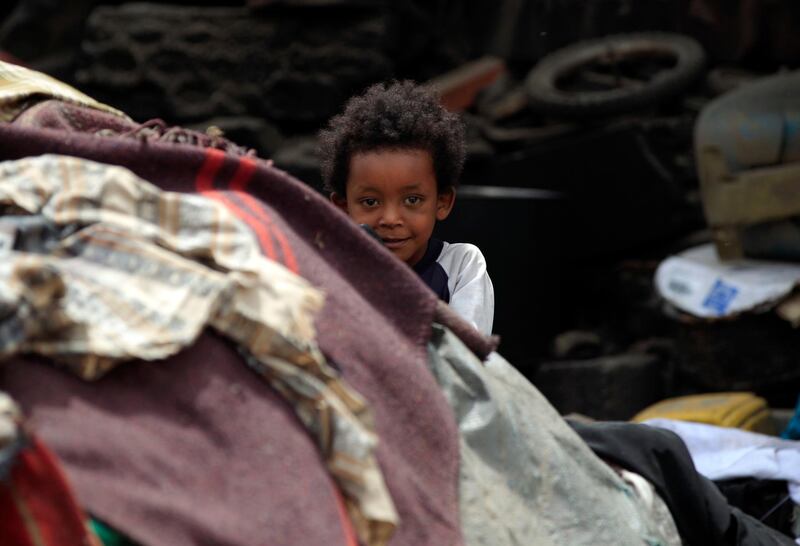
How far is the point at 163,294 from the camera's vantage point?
1.34 metres

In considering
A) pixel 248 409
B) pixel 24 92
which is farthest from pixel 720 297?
pixel 248 409

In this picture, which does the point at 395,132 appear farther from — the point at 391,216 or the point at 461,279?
the point at 461,279

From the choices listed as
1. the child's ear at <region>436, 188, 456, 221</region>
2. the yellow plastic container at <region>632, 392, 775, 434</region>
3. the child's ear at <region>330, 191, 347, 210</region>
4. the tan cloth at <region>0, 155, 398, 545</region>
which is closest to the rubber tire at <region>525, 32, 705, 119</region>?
the yellow plastic container at <region>632, 392, 775, 434</region>

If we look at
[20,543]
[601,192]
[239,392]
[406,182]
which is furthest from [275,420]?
[601,192]

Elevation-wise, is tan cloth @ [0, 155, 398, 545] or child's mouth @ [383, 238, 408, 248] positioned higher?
tan cloth @ [0, 155, 398, 545]

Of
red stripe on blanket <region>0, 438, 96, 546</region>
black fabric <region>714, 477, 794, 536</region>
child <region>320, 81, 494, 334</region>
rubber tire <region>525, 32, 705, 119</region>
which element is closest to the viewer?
red stripe on blanket <region>0, 438, 96, 546</region>

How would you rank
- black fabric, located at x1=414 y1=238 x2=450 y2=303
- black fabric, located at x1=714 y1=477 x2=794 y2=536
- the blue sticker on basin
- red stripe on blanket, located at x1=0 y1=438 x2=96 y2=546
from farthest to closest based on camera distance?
the blue sticker on basin, black fabric, located at x1=714 y1=477 x2=794 y2=536, black fabric, located at x1=414 y1=238 x2=450 y2=303, red stripe on blanket, located at x1=0 y1=438 x2=96 y2=546

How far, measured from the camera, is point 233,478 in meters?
1.28

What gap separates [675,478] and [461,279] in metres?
0.62

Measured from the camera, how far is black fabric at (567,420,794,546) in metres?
2.23

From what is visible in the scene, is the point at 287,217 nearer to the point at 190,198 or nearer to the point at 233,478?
the point at 190,198

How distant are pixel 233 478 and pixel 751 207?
4040 mm

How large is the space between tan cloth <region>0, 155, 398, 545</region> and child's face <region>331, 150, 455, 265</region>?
110 centimetres

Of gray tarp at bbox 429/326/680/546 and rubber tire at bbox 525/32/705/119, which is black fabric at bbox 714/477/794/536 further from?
rubber tire at bbox 525/32/705/119
